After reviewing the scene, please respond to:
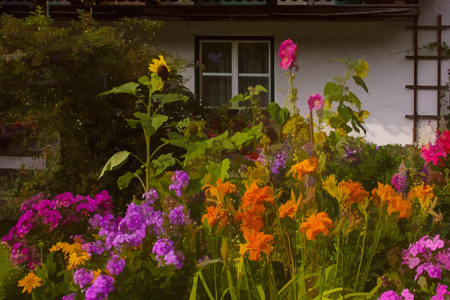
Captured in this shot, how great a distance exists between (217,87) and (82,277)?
5.71 metres

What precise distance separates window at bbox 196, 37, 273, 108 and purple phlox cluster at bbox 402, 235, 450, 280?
5.59 m

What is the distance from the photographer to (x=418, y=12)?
21.5 ft

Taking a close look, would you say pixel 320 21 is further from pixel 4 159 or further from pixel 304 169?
pixel 304 169

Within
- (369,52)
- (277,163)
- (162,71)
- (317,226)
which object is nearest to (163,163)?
(162,71)

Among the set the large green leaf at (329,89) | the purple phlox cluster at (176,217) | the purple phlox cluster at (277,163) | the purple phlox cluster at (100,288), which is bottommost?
the purple phlox cluster at (100,288)

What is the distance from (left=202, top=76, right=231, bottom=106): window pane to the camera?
6922 mm

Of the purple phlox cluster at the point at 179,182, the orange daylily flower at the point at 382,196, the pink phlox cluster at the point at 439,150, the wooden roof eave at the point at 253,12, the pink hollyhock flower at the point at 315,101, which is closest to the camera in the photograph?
the orange daylily flower at the point at 382,196

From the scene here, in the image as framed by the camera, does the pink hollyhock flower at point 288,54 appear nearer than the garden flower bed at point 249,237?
No

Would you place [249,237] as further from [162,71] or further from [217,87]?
[217,87]

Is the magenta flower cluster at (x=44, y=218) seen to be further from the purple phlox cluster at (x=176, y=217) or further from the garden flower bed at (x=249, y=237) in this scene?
the purple phlox cluster at (x=176, y=217)

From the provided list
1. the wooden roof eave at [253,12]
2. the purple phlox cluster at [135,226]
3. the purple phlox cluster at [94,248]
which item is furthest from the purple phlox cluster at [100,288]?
the wooden roof eave at [253,12]

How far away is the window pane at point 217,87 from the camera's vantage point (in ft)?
22.7

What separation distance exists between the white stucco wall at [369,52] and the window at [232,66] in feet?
0.46

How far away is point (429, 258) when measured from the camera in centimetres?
136
